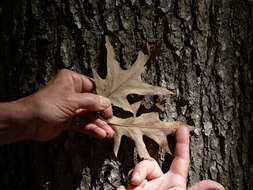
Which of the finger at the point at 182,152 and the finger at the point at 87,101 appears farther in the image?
the finger at the point at 182,152

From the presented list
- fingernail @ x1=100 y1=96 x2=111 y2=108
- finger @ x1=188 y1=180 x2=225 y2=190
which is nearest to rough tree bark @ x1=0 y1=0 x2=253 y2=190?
finger @ x1=188 y1=180 x2=225 y2=190

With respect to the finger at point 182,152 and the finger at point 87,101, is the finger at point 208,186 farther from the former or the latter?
the finger at point 87,101

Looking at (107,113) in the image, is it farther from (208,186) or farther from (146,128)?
(208,186)

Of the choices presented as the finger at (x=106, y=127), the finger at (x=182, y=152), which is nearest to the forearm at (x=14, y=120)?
the finger at (x=106, y=127)

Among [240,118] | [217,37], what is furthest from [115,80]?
[240,118]

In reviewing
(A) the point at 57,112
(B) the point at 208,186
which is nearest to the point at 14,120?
(A) the point at 57,112

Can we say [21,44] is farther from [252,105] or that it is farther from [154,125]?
[252,105]

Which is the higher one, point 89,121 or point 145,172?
point 89,121
